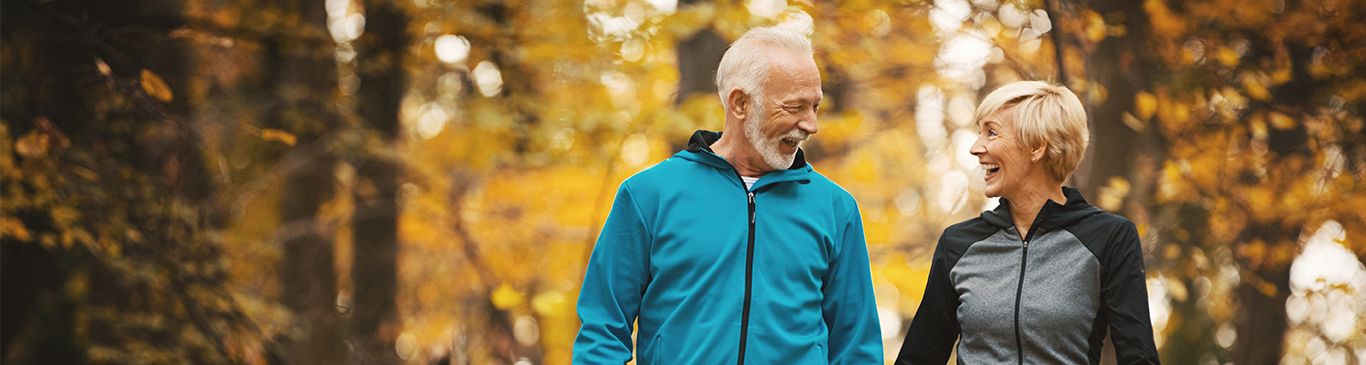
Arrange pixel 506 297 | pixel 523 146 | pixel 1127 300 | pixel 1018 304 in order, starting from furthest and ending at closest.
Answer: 1. pixel 523 146
2. pixel 506 297
3. pixel 1018 304
4. pixel 1127 300

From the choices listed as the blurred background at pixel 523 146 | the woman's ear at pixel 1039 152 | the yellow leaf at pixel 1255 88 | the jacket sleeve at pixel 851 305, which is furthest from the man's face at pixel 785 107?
the yellow leaf at pixel 1255 88

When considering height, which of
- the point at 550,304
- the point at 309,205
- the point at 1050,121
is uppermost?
the point at 1050,121

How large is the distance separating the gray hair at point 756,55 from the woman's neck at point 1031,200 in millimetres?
657

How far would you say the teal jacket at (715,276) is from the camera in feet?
7.13

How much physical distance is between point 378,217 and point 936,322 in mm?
7491

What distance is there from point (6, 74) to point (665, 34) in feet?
12.2

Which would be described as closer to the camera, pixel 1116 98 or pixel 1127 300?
pixel 1127 300

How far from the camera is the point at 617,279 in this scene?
87.6 inches

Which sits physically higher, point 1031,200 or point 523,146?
point 1031,200

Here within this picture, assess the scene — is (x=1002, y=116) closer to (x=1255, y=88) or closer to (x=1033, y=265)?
(x=1033, y=265)

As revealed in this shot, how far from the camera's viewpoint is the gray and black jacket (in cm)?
209

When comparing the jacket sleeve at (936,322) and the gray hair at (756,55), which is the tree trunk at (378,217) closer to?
the gray hair at (756,55)

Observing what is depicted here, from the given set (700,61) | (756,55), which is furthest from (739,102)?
(700,61)

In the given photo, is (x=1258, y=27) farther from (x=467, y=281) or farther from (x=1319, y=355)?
(x=467, y=281)
